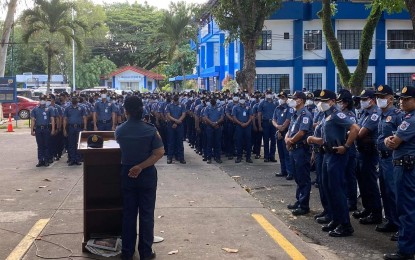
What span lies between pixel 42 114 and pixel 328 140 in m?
9.38

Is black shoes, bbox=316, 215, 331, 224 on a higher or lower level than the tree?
lower

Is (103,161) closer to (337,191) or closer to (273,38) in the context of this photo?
(337,191)

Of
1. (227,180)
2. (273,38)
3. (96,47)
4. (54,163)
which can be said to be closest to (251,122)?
(227,180)

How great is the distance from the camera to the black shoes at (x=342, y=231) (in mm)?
7922

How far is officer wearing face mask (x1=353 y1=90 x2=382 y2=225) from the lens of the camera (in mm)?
8430

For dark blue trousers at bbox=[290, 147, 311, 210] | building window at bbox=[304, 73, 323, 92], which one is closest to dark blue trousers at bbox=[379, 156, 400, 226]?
dark blue trousers at bbox=[290, 147, 311, 210]

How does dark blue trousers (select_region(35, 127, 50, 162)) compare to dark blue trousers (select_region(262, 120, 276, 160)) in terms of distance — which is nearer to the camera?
dark blue trousers (select_region(35, 127, 50, 162))

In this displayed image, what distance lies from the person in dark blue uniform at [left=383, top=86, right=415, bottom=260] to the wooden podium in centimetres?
323

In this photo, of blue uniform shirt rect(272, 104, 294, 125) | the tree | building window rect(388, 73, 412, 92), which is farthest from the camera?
building window rect(388, 73, 412, 92)

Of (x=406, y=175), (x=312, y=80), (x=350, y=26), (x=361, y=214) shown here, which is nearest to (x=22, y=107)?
(x=312, y=80)

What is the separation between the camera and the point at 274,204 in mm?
10156

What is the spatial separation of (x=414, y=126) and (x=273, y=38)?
32165 mm

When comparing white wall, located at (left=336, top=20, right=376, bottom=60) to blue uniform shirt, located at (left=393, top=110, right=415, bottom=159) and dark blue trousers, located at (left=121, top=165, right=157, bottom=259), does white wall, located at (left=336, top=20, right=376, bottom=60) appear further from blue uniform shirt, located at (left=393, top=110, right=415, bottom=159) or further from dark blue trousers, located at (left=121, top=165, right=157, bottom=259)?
dark blue trousers, located at (left=121, top=165, right=157, bottom=259)

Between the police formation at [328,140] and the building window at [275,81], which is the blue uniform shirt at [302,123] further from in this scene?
the building window at [275,81]
